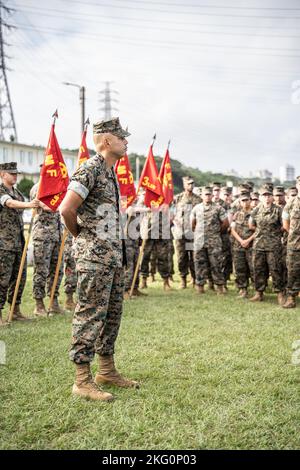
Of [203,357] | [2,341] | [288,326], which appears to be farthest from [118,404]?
[288,326]

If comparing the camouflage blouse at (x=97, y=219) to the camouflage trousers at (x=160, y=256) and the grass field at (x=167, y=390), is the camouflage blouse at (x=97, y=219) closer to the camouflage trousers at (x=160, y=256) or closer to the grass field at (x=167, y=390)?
the grass field at (x=167, y=390)

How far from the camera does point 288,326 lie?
20.9 feet

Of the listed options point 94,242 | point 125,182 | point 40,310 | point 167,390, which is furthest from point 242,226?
point 94,242

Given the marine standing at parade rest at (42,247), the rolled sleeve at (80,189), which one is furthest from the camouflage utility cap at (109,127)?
the marine standing at parade rest at (42,247)

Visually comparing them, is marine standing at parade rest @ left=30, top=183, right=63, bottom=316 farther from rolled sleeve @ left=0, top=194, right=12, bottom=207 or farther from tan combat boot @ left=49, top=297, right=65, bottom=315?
rolled sleeve @ left=0, top=194, right=12, bottom=207

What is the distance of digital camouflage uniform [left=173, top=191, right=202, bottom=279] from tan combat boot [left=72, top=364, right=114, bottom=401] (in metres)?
6.84

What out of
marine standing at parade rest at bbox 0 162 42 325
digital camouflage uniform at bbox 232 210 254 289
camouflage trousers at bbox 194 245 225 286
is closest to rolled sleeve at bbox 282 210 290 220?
digital camouflage uniform at bbox 232 210 254 289

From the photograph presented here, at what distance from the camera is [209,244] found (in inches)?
370

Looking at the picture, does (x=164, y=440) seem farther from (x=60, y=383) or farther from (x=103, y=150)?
(x=103, y=150)

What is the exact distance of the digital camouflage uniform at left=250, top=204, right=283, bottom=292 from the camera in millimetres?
8430

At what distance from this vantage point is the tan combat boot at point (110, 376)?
4.02m

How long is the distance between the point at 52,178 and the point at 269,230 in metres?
4.18

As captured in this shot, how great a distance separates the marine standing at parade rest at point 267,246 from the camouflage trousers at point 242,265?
0.61 m

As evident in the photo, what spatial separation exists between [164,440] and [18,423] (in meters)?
1.11
